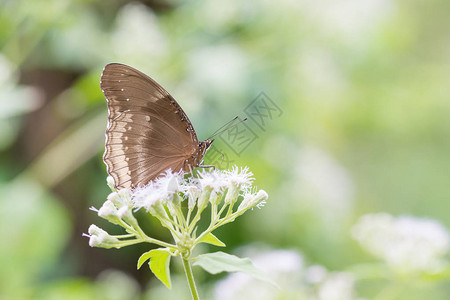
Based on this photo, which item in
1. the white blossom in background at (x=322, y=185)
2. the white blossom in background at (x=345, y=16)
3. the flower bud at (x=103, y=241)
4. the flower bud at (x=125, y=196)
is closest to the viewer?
the flower bud at (x=103, y=241)

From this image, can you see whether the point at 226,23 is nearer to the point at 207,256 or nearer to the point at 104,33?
the point at 104,33

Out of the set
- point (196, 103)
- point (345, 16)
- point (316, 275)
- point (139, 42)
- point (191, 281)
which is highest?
point (345, 16)

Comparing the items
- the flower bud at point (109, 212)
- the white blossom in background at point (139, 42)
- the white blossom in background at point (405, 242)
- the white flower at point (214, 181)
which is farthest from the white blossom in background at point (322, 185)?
the flower bud at point (109, 212)

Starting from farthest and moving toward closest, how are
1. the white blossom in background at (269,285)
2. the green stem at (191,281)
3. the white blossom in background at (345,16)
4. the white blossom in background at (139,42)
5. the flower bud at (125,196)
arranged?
1. the white blossom in background at (345,16)
2. the white blossom in background at (139,42)
3. the white blossom in background at (269,285)
4. the flower bud at (125,196)
5. the green stem at (191,281)

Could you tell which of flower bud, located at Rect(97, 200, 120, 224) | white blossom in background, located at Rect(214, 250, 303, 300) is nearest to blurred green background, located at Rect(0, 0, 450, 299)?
white blossom in background, located at Rect(214, 250, 303, 300)

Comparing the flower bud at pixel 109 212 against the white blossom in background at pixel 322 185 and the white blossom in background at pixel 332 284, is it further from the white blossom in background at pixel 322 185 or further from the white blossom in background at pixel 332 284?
the white blossom in background at pixel 322 185

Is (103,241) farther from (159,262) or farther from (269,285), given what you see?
(269,285)

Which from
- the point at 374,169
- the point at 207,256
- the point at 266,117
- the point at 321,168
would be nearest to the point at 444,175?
the point at 374,169

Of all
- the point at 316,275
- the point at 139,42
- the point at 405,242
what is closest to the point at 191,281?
the point at 316,275
